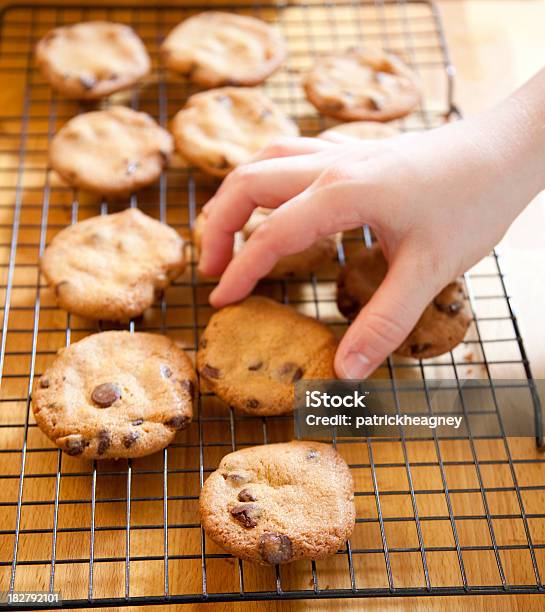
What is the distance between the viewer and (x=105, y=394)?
1.47m

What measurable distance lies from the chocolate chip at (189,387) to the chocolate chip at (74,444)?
0.22m

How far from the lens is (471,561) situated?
1406 mm

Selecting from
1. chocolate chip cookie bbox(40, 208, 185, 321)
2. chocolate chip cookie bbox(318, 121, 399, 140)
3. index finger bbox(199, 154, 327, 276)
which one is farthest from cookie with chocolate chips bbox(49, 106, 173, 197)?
chocolate chip cookie bbox(318, 121, 399, 140)

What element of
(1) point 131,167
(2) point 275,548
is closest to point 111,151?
(1) point 131,167

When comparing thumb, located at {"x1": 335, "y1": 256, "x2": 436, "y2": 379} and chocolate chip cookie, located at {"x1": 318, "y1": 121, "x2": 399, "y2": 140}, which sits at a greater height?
thumb, located at {"x1": 335, "y1": 256, "x2": 436, "y2": 379}

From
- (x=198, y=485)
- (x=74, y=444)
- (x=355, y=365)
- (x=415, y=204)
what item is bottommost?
(x=198, y=485)

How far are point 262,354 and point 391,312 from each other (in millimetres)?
309

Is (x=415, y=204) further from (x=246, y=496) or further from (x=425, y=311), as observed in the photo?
(x=246, y=496)

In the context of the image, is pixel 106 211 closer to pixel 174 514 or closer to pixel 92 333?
pixel 92 333

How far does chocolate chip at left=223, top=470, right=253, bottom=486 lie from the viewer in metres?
1.37

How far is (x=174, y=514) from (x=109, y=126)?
106 cm

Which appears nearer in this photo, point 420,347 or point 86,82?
point 420,347

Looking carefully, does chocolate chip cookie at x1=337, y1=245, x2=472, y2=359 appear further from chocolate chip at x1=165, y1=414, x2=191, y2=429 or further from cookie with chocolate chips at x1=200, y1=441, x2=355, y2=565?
chocolate chip at x1=165, y1=414, x2=191, y2=429

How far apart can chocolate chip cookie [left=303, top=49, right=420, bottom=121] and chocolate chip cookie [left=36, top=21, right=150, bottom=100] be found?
503 millimetres
